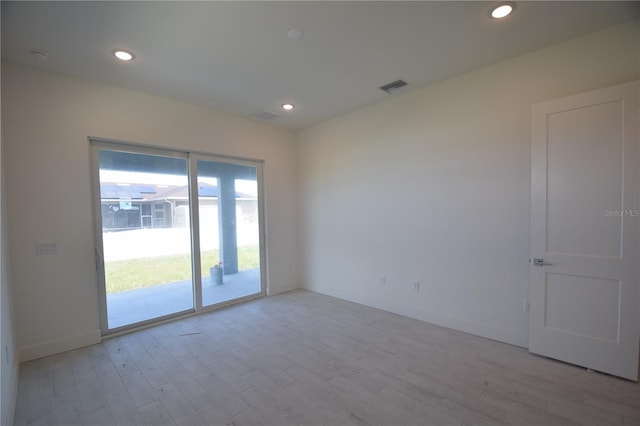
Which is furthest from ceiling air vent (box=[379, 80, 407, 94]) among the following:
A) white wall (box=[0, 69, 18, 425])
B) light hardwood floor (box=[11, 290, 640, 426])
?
white wall (box=[0, 69, 18, 425])

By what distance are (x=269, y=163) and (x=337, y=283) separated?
2289 mm

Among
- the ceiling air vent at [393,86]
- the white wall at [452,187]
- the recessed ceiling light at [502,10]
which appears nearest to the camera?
the recessed ceiling light at [502,10]

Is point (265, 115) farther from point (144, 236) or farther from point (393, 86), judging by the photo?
A: point (144, 236)

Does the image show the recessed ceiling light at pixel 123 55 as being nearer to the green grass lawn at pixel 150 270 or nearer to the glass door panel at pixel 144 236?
the glass door panel at pixel 144 236

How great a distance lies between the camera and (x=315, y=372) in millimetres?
2461

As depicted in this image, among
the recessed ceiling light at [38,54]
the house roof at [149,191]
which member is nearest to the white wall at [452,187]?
the house roof at [149,191]

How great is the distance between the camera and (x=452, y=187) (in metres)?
3.25

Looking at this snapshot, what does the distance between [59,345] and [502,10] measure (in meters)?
5.02

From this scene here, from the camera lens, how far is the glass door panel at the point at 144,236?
10.8ft

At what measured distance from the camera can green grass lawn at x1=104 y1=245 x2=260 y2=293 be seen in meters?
3.33

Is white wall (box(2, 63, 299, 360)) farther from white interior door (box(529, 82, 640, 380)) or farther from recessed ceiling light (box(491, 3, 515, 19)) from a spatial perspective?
white interior door (box(529, 82, 640, 380))

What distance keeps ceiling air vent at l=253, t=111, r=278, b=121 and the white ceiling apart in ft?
2.65

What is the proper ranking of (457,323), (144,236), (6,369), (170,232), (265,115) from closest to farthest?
(6,369) → (457,323) → (144,236) → (170,232) → (265,115)

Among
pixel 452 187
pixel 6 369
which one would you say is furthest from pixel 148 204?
pixel 452 187
